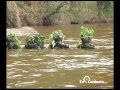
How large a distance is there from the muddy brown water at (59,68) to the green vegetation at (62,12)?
22820 millimetres

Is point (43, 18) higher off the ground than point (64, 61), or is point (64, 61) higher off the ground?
point (43, 18)

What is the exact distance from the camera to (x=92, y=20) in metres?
49.0

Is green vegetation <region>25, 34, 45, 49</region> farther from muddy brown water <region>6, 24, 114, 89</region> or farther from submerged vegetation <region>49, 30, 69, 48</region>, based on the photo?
submerged vegetation <region>49, 30, 69, 48</region>

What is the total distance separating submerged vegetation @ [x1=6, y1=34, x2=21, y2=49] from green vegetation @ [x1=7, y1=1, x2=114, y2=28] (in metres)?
20.8

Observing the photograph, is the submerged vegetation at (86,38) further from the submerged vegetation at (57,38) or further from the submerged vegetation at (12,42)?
the submerged vegetation at (12,42)

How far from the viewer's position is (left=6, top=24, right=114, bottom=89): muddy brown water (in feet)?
35.3

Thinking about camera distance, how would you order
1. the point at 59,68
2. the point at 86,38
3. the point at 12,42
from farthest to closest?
the point at 12,42 → the point at 86,38 → the point at 59,68

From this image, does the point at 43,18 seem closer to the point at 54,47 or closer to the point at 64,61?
the point at 54,47

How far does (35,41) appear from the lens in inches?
758

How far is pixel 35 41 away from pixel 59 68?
5.92 meters

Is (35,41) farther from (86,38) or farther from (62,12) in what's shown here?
(62,12)

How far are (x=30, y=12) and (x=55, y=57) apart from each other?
27.5 m

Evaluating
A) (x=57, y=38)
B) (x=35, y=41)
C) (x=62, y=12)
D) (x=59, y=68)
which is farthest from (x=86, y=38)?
(x=62, y=12)
